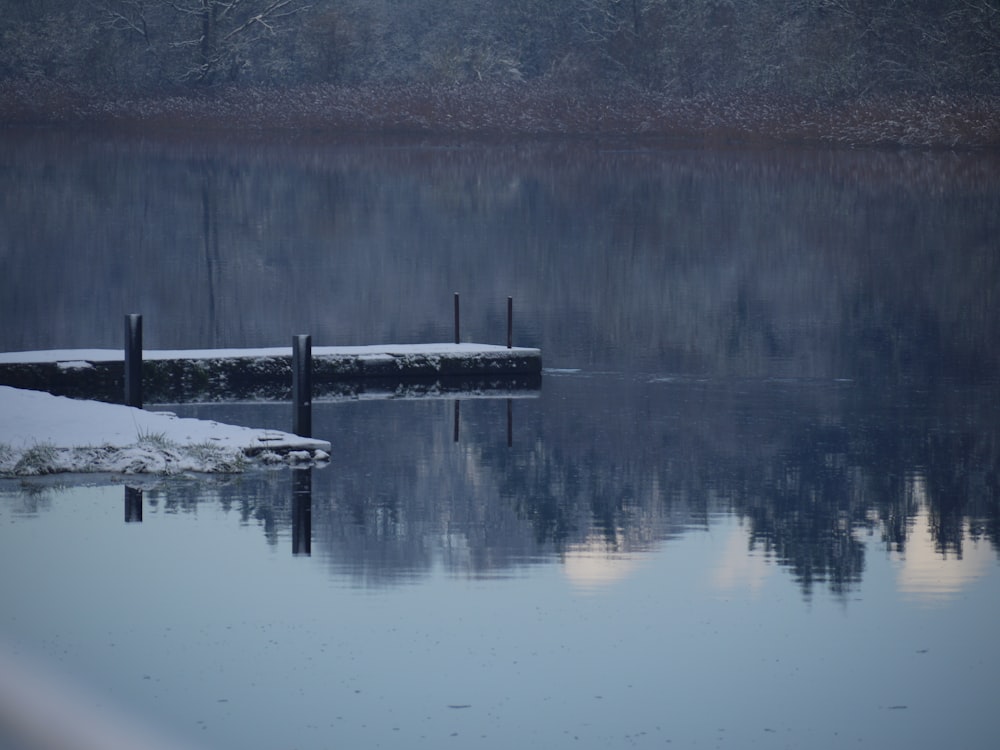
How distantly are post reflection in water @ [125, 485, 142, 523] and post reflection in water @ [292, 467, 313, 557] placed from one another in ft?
4.06

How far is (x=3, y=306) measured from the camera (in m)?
32.7

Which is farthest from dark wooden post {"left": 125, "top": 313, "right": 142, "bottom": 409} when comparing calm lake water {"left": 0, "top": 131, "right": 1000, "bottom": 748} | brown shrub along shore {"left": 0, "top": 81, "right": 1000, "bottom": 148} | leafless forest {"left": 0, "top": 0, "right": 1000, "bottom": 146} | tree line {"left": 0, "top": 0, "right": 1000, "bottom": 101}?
tree line {"left": 0, "top": 0, "right": 1000, "bottom": 101}

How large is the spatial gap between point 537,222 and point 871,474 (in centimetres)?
3256

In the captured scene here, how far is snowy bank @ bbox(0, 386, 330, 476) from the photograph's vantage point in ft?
58.7

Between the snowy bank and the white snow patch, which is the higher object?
the white snow patch

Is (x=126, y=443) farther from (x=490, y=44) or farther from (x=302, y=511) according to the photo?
(x=490, y=44)

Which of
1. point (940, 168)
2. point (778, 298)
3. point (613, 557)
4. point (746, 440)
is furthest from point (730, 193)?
point (613, 557)

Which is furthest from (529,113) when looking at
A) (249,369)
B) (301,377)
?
(301,377)

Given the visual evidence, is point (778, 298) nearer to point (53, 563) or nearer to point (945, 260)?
point (945, 260)

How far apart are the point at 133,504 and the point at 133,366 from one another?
2.94 metres

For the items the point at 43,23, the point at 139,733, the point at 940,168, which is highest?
the point at 43,23

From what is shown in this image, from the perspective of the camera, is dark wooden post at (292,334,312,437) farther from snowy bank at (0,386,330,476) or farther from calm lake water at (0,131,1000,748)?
calm lake water at (0,131,1000,748)

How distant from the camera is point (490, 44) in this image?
78562 mm

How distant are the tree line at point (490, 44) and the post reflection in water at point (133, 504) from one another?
5569 centimetres
